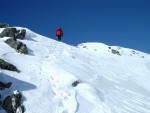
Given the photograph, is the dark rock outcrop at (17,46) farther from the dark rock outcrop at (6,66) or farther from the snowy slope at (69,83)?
the dark rock outcrop at (6,66)

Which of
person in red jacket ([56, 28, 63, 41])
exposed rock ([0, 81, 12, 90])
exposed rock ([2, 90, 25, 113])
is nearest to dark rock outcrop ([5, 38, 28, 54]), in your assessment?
exposed rock ([0, 81, 12, 90])

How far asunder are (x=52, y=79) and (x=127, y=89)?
685 cm

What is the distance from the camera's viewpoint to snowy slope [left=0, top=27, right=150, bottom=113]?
16.0 m

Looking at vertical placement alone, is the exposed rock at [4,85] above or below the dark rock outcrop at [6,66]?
below

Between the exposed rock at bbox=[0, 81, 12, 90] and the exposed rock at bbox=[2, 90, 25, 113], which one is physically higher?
the exposed rock at bbox=[0, 81, 12, 90]

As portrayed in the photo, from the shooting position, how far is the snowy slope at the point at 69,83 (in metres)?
16.0

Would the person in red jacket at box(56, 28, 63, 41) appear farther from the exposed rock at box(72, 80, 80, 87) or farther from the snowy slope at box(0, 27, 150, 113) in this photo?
the exposed rock at box(72, 80, 80, 87)

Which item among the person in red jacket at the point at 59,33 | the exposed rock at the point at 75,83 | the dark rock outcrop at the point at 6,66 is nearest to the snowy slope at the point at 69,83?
the exposed rock at the point at 75,83

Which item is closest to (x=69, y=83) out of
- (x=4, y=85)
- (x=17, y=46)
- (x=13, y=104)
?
(x=4, y=85)

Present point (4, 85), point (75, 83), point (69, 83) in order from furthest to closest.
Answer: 1. point (75, 83)
2. point (69, 83)
3. point (4, 85)

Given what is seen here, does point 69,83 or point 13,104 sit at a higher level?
point 69,83

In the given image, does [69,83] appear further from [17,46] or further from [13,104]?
[17,46]

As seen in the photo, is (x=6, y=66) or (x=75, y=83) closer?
(x=6, y=66)

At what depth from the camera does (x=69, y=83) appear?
18.3 meters
